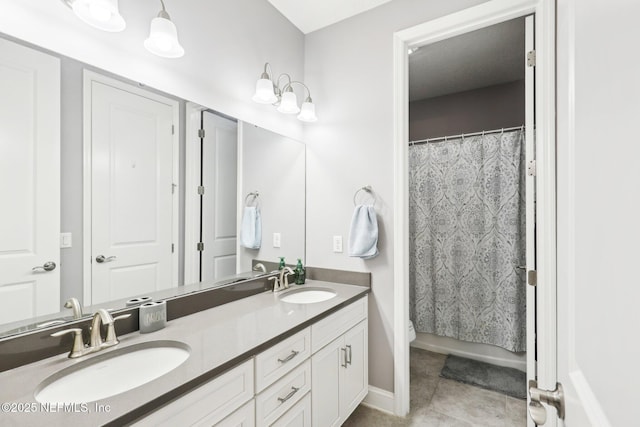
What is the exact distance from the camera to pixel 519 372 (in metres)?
2.46

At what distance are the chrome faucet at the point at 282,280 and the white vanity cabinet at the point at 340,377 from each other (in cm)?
49

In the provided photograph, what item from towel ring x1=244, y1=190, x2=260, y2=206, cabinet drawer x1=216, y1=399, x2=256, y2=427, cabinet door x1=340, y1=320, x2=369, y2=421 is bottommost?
cabinet door x1=340, y1=320, x2=369, y2=421

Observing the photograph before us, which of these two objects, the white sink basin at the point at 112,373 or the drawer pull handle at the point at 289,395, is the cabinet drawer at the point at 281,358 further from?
the white sink basin at the point at 112,373

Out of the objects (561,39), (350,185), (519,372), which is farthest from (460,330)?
(561,39)

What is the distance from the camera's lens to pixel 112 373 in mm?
987

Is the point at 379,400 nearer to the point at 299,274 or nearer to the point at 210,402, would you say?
the point at 299,274

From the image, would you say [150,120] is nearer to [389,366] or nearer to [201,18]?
[201,18]

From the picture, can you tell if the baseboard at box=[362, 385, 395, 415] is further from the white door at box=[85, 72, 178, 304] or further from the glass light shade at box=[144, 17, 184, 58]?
the glass light shade at box=[144, 17, 184, 58]

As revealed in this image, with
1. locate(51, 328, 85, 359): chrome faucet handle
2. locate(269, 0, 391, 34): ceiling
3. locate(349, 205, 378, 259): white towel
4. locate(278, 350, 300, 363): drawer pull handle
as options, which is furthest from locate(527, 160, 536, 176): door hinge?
locate(51, 328, 85, 359): chrome faucet handle

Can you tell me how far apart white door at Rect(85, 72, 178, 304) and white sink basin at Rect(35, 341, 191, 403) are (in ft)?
0.95

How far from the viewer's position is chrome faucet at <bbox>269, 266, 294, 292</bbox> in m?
1.94

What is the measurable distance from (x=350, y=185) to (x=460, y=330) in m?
1.72

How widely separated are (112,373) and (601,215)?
4.28 feet

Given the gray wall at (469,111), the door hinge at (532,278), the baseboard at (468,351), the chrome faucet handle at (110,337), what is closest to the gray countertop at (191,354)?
the chrome faucet handle at (110,337)
